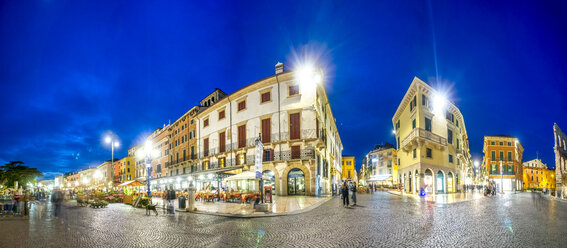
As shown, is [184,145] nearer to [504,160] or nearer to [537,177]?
[504,160]

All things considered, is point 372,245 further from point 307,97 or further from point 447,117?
point 447,117

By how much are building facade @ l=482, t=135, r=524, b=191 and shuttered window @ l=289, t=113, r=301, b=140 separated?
5430 centimetres

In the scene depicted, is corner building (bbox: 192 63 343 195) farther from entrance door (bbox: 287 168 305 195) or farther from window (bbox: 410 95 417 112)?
window (bbox: 410 95 417 112)

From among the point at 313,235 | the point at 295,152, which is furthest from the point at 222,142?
the point at 313,235

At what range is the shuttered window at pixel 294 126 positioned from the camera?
29.0m

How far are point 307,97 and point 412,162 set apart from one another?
16.0 meters

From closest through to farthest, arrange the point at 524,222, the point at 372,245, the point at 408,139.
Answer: the point at 372,245
the point at 524,222
the point at 408,139

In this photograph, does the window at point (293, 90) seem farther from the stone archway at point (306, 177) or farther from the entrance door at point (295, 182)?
the entrance door at point (295, 182)

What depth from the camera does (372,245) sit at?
6938mm

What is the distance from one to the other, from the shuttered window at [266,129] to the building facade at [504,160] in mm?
55469

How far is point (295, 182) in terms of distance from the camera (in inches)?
1151

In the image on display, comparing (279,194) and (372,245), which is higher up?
(372,245)

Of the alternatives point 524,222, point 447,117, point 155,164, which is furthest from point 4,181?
point 447,117

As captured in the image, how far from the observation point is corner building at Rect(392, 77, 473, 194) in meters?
32.3
